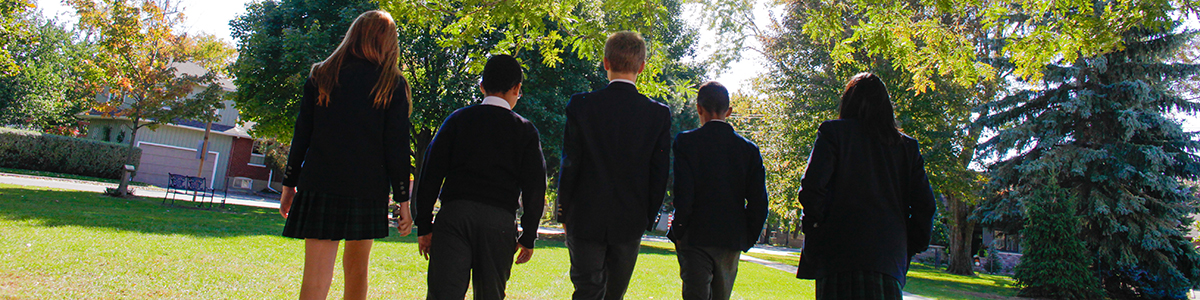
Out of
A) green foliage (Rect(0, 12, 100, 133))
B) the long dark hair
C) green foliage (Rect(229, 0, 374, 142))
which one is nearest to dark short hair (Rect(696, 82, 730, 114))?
the long dark hair

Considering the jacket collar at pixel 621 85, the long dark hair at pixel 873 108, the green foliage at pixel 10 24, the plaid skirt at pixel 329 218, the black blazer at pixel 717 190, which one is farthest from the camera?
the green foliage at pixel 10 24

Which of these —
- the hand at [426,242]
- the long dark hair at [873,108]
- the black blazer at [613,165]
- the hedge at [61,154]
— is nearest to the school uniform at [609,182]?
the black blazer at [613,165]

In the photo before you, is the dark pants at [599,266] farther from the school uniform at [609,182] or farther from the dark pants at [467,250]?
the dark pants at [467,250]

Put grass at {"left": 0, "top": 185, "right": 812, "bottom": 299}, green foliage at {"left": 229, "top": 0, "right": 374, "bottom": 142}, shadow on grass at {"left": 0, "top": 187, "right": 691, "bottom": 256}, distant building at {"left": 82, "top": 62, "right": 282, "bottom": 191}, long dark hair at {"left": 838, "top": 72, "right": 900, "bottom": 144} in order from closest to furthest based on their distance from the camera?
long dark hair at {"left": 838, "top": 72, "right": 900, "bottom": 144} → grass at {"left": 0, "top": 185, "right": 812, "bottom": 299} → shadow on grass at {"left": 0, "top": 187, "right": 691, "bottom": 256} → green foliage at {"left": 229, "top": 0, "right": 374, "bottom": 142} → distant building at {"left": 82, "top": 62, "right": 282, "bottom": 191}

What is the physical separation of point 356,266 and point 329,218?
0.34 meters

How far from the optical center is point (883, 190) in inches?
120

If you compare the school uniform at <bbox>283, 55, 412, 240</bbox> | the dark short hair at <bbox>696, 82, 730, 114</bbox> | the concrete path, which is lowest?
the concrete path

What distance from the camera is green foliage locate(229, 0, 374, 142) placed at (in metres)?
17.2

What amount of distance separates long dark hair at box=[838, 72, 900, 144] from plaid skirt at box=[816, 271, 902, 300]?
0.71 metres

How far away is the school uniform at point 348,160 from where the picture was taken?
110 inches

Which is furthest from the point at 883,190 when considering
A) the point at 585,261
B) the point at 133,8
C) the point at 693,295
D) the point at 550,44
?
the point at 133,8

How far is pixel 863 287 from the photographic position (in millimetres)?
2920

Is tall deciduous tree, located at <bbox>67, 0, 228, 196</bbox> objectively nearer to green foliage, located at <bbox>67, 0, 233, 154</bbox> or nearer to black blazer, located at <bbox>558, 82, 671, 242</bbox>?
green foliage, located at <bbox>67, 0, 233, 154</bbox>

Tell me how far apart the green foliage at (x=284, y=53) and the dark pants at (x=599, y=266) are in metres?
16.2
